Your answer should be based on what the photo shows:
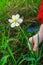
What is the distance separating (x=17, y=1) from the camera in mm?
2100

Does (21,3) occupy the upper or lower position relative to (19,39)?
upper

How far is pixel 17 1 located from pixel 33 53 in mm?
703

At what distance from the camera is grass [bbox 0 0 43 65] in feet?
4.96

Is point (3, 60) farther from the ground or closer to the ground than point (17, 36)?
closer to the ground

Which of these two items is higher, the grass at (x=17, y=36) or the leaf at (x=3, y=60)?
the grass at (x=17, y=36)

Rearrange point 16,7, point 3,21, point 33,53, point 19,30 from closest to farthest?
point 33,53 → point 19,30 → point 3,21 → point 16,7

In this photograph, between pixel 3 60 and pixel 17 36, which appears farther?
pixel 17 36

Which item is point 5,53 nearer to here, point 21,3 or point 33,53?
point 33,53

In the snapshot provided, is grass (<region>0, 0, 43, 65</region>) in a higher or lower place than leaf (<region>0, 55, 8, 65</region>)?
higher

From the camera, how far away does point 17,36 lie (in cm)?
174

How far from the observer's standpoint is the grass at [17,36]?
1512mm

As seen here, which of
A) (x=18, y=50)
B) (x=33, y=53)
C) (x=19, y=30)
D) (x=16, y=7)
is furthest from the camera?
(x=16, y=7)

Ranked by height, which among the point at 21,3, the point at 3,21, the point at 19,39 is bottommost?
the point at 19,39

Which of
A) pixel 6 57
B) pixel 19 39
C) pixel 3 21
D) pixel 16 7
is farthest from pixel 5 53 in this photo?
pixel 16 7
